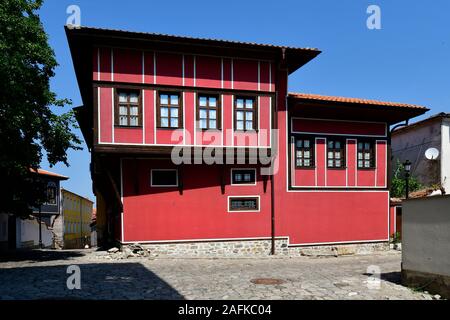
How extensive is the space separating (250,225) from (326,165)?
4504 millimetres

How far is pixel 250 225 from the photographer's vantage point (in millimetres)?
15422

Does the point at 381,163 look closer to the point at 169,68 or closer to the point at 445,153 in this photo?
the point at 445,153

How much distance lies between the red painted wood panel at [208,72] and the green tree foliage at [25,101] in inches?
208

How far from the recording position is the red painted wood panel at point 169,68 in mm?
13922

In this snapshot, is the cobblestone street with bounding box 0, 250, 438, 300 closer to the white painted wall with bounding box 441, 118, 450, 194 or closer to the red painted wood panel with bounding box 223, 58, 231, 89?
the red painted wood panel with bounding box 223, 58, 231, 89

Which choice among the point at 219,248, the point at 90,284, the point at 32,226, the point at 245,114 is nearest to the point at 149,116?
the point at 245,114

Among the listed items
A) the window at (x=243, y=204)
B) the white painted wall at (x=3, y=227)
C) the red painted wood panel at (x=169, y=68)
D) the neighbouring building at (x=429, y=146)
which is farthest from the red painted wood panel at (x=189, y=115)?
the white painted wall at (x=3, y=227)

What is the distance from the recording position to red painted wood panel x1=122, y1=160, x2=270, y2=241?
46.5 feet

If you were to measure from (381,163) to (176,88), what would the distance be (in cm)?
1032

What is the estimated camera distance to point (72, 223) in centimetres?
4681

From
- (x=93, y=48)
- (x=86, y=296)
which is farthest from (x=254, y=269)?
(x=93, y=48)

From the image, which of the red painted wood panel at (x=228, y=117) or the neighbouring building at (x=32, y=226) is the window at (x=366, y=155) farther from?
the neighbouring building at (x=32, y=226)

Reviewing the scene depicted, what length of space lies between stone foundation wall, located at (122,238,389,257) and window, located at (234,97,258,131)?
4813 millimetres

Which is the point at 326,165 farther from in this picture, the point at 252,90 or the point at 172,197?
the point at 172,197
